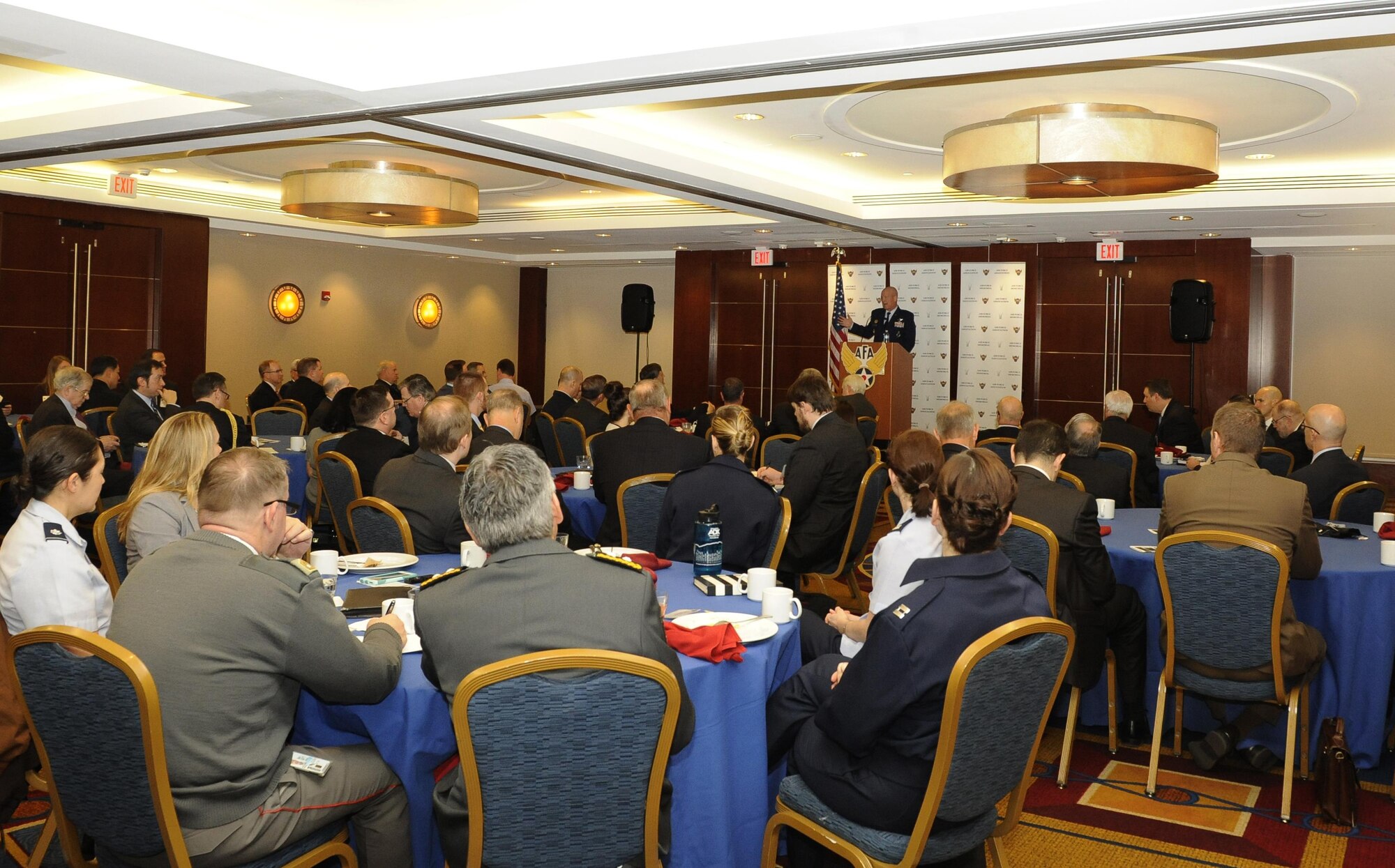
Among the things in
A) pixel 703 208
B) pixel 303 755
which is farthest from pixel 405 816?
pixel 703 208

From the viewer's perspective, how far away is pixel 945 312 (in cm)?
1377

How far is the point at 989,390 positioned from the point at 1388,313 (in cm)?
533

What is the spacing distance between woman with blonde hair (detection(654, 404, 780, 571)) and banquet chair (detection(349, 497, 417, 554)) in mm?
1050

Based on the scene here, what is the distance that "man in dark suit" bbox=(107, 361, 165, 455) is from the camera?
314 inches

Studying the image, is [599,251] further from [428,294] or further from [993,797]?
[993,797]

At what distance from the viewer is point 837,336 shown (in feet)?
47.3

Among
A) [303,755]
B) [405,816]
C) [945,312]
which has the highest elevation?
[945,312]

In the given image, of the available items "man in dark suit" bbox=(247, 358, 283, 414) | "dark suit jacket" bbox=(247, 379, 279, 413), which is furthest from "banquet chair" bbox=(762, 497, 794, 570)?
"dark suit jacket" bbox=(247, 379, 279, 413)

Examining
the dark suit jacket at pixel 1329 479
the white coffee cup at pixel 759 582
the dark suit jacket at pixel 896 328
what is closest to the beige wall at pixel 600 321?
the dark suit jacket at pixel 896 328

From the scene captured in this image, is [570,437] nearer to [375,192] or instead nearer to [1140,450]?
[375,192]

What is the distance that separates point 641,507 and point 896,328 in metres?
9.41

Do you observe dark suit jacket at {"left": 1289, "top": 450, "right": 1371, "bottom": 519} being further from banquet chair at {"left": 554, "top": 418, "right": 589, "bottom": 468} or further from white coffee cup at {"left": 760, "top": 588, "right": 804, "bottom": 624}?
banquet chair at {"left": 554, "top": 418, "right": 589, "bottom": 468}

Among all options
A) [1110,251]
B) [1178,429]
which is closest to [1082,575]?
[1178,429]

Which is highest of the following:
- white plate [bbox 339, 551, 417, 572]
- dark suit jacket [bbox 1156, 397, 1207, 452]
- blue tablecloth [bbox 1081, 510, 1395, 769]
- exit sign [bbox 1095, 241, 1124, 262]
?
exit sign [bbox 1095, 241, 1124, 262]
